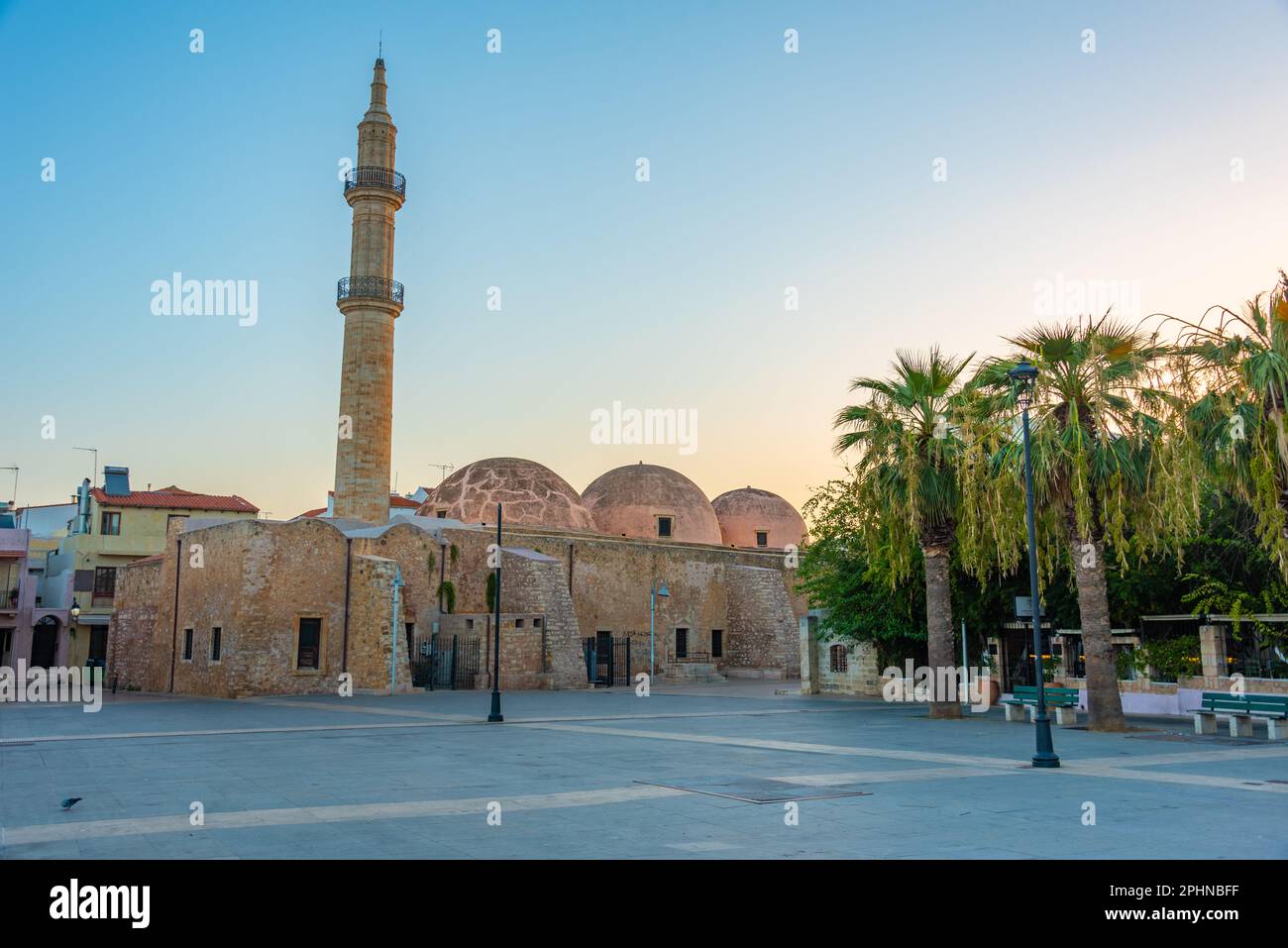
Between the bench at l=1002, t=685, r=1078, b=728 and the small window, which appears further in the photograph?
the small window

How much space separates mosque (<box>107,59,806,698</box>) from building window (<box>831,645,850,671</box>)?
835 centimetres

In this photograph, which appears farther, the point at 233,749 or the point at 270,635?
the point at 270,635

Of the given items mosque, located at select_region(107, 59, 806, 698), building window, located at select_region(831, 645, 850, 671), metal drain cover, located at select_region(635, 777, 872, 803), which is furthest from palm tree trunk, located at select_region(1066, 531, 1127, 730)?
building window, located at select_region(831, 645, 850, 671)

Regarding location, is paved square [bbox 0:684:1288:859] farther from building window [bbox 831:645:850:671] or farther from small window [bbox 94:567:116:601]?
small window [bbox 94:567:116:601]

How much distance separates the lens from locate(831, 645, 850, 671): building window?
2878 cm

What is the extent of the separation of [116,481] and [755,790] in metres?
47.9

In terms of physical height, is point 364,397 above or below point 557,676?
above

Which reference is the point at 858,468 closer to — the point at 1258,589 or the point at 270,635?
the point at 1258,589

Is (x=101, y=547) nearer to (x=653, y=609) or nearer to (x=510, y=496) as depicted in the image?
(x=510, y=496)
